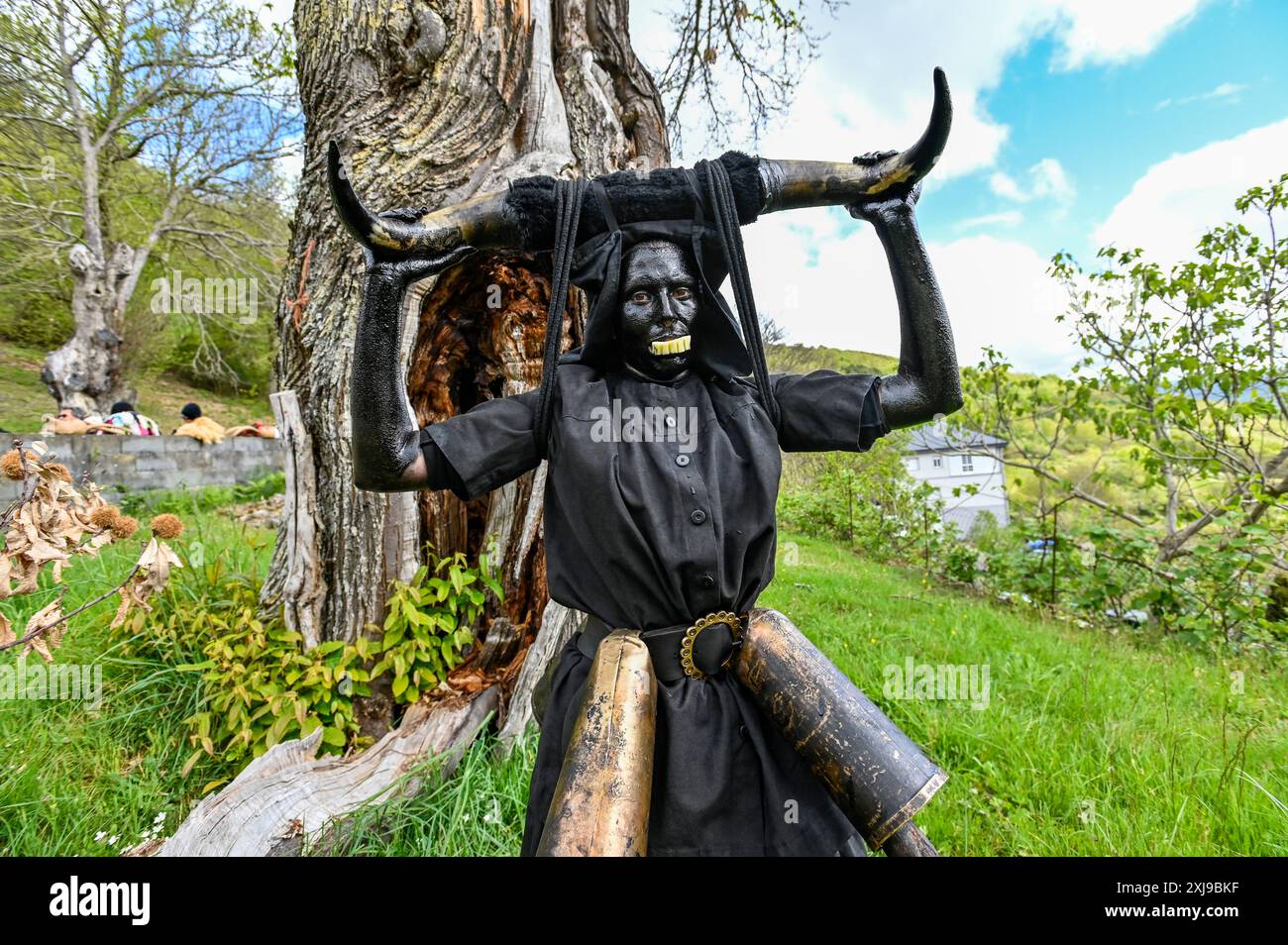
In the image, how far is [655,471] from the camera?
1435 mm

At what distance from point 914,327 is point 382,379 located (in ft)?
4.51

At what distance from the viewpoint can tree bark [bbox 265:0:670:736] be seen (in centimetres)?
267

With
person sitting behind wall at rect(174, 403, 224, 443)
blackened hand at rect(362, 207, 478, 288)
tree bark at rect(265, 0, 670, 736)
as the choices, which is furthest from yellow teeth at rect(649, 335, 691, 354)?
person sitting behind wall at rect(174, 403, 224, 443)

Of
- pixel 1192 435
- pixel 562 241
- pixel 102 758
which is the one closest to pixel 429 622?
pixel 102 758

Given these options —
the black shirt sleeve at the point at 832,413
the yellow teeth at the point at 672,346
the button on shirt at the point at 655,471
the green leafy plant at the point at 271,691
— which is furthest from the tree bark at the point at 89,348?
the black shirt sleeve at the point at 832,413

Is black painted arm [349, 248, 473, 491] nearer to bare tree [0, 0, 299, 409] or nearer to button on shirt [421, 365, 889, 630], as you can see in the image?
button on shirt [421, 365, 889, 630]

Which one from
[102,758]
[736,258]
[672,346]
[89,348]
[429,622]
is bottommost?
[102,758]

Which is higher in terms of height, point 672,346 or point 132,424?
point 132,424

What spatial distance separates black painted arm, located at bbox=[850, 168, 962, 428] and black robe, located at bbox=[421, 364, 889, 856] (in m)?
0.09

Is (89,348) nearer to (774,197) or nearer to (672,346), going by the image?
(672,346)

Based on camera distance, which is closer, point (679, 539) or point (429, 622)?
point (679, 539)

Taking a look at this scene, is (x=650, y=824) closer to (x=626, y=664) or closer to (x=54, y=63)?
(x=626, y=664)
